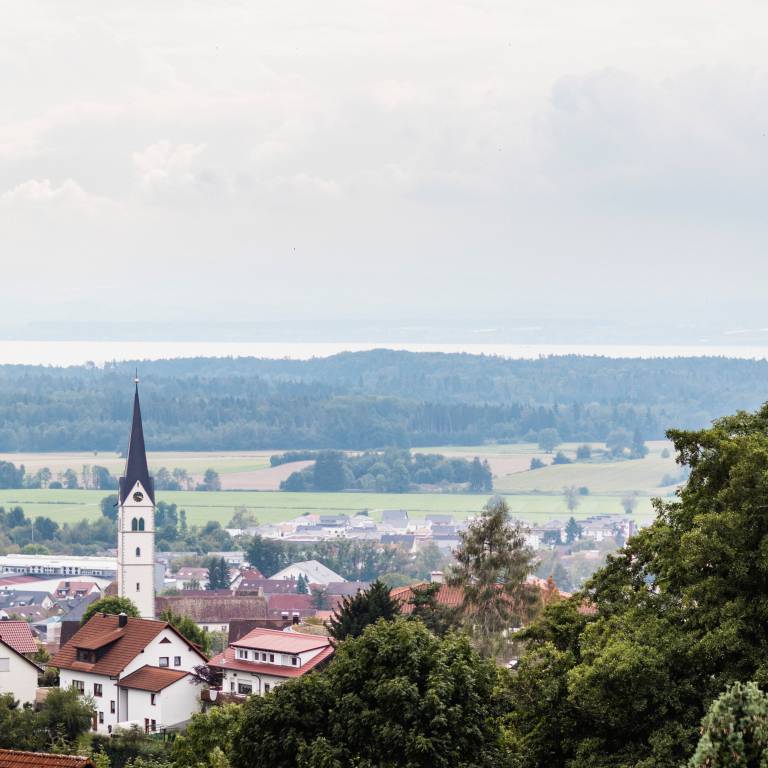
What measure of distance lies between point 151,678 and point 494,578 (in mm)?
14787

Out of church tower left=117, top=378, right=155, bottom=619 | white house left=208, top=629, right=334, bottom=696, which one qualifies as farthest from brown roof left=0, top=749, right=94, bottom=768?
church tower left=117, top=378, right=155, bottom=619

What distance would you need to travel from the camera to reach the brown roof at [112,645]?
61094mm

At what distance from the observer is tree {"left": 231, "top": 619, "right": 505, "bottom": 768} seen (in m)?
24.0

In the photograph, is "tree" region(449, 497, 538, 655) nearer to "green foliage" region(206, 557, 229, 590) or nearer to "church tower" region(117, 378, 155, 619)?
"church tower" region(117, 378, 155, 619)

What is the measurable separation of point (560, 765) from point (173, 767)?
28.0 feet

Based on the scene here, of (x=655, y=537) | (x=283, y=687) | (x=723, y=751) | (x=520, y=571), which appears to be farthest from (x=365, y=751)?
(x=520, y=571)

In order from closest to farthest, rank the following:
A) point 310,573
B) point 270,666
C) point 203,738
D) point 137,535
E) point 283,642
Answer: point 203,738, point 270,666, point 283,642, point 137,535, point 310,573

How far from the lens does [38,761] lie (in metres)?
21.2

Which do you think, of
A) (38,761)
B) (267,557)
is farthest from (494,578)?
(267,557)

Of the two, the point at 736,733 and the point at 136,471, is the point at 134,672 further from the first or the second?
the point at 136,471

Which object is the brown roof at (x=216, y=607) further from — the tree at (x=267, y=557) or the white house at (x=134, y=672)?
the white house at (x=134, y=672)

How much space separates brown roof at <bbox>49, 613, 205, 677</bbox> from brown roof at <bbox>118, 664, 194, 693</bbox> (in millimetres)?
524

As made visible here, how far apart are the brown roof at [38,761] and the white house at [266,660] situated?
34802 millimetres

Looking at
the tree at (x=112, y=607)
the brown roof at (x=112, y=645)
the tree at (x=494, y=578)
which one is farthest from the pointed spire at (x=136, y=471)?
the tree at (x=494, y=578)
